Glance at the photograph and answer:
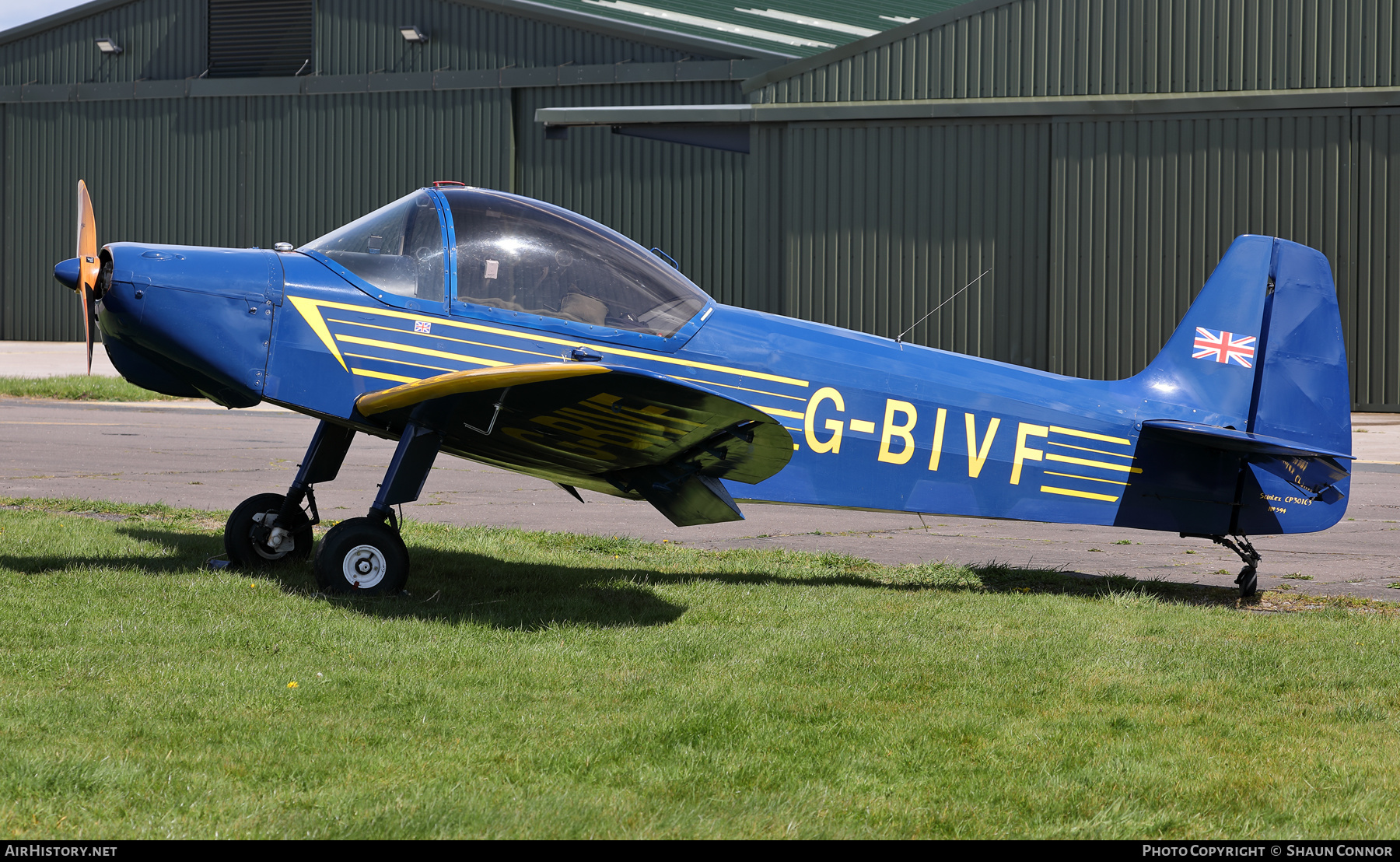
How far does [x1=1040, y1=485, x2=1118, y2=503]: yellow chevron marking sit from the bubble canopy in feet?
7.75

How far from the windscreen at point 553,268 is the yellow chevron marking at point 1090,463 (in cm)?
232

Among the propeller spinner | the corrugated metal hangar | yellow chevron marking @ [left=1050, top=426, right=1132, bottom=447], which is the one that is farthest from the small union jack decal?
the corrugated metal hangar

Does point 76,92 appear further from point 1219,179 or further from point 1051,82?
point 1219,179

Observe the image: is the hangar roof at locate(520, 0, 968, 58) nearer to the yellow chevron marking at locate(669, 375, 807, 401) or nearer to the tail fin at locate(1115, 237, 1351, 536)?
the tail fin at locate(1115, 237, 1351, 536)

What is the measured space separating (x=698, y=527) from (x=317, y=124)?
22.0 metres

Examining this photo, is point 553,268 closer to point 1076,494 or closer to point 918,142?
point 1076,494

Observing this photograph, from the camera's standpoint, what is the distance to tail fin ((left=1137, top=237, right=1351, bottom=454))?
7.54 m

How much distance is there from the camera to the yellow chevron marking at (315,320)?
6285mm

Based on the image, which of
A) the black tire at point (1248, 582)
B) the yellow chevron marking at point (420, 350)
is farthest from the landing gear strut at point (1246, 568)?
the yellow chevron marking at point (420, 350)

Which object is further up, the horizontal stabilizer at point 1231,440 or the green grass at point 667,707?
the horizontal stabilizer at point 1231,440

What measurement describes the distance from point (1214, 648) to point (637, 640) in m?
2.74

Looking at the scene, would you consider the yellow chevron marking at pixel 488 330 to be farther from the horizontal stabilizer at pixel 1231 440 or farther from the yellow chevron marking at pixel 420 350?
the horizontal stabilizer at pixel 1231 440

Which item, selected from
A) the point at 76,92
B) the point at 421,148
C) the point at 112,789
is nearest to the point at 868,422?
the point at 112,789
